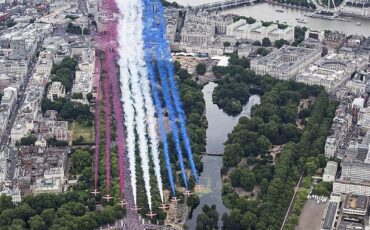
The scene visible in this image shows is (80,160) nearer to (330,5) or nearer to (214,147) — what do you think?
(214,147)

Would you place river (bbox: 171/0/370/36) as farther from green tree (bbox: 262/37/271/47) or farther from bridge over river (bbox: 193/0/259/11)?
green tree (bbox: 262/37/271/47)

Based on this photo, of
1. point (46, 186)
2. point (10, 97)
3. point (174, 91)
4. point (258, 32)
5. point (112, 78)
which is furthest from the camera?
point (258, 32)

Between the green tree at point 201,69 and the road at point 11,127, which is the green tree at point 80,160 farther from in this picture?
the green tree at point 201,69

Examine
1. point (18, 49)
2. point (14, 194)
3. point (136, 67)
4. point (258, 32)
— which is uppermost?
point (136, 67)

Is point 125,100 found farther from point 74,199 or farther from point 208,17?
point 208,17

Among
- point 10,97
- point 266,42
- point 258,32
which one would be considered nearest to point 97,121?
Answer: point 10,97

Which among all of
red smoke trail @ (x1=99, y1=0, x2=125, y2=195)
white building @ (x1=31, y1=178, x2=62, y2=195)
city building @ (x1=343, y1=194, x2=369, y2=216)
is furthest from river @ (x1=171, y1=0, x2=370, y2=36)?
white building @ (x1=31, y1=178, x2=62, y2=195)

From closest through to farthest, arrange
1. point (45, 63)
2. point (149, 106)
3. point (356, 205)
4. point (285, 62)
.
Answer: point (356, 205) → point (149, 106) → point (45, 63) → point (285, 62)
